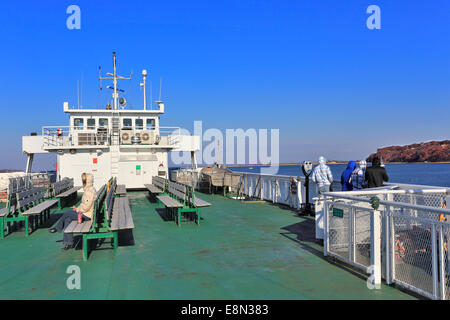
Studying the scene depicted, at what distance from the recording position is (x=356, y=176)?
8.37 metres

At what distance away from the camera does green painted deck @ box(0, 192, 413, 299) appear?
4266mm

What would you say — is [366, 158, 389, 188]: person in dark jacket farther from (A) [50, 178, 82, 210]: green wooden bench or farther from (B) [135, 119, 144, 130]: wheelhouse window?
(B) [135, 119, 144, 130]: wheelhouse window

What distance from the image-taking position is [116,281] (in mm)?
4699

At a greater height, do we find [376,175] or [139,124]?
[139,124]

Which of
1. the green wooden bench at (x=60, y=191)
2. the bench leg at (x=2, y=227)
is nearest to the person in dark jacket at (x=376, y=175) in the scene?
the bench leg at (x=2, y=227)

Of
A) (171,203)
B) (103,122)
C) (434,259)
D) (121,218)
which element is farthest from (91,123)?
(434,259)

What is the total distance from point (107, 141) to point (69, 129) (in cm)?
254

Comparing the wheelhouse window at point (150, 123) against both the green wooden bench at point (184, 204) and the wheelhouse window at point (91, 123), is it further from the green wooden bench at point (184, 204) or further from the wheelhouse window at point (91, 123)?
the green wooden bench at point (184, 204)

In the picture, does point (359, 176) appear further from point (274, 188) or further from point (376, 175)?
point (274, 188)

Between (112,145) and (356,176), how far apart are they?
504 inches

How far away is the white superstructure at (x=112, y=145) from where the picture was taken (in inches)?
667

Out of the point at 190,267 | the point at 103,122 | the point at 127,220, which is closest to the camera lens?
the point at 190,267
